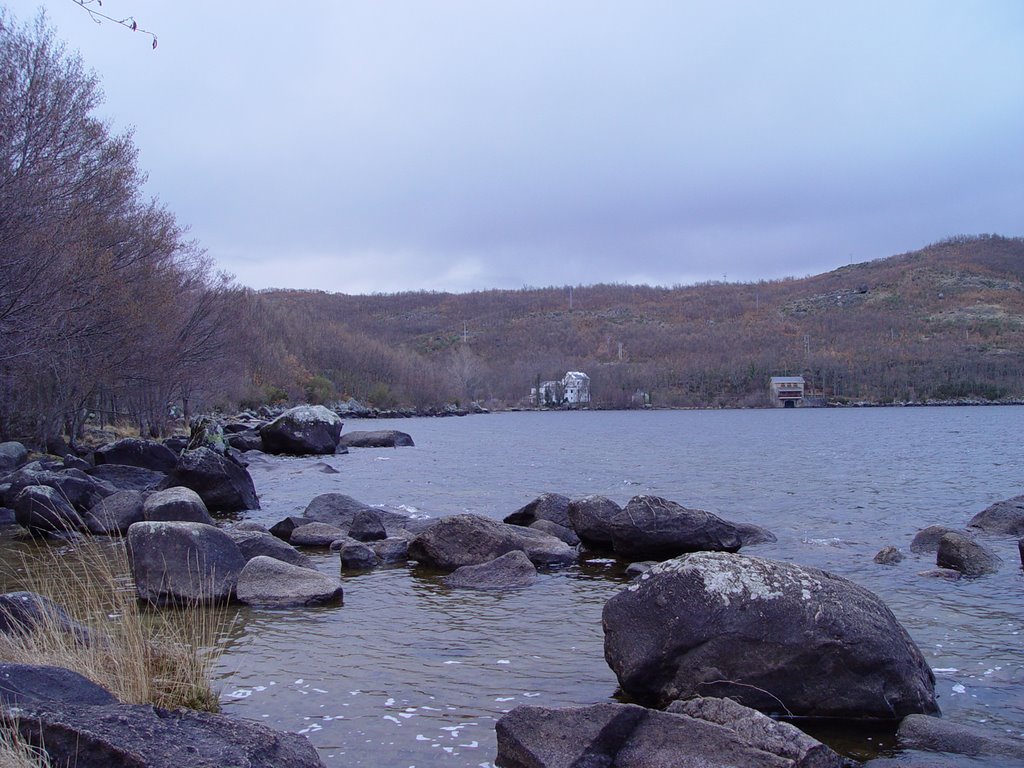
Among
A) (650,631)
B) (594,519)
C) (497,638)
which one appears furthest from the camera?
(594,519)

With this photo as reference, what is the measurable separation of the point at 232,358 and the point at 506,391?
131 m

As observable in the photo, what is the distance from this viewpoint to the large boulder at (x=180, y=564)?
1155 centimetres

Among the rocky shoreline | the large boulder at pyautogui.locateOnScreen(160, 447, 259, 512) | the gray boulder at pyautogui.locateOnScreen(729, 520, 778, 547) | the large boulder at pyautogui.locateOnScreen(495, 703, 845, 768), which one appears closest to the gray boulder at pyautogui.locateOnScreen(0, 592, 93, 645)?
the rocky shoreline

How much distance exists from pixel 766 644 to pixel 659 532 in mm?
7557

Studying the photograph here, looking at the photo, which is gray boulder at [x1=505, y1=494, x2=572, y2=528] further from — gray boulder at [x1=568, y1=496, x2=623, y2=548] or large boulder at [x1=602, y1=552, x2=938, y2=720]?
large boulder at [x1=602, y1=552, x2=938, y2=720]

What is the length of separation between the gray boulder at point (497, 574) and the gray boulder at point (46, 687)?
25.2 feet

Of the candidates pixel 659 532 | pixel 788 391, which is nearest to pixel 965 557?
pixel 659 532

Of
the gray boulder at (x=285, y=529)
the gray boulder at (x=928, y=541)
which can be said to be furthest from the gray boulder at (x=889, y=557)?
the gray boulder at (x=285, y=529)

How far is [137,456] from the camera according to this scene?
2830 centimetres

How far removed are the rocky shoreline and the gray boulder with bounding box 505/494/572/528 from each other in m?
1.08

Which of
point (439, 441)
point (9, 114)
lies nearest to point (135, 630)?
point (9, 114)

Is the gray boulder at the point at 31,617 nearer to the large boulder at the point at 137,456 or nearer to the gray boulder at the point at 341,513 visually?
the gray boulder at the point at 341,513

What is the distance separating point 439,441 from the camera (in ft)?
222

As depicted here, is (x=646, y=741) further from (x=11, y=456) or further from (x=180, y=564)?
(x=11, y=456)
